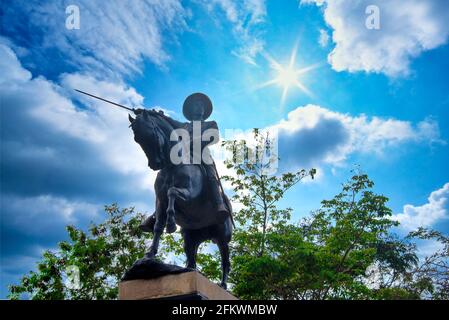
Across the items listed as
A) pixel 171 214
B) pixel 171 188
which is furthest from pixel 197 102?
pixel 171 214

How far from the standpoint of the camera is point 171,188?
20.2ft

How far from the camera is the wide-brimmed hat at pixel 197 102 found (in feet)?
26.1

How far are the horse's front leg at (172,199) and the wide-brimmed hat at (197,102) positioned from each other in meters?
2.05

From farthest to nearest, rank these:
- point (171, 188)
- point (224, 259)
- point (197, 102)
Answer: point (197, 102) → point (224, 259) → point (171, 188)

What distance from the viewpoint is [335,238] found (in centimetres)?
1670

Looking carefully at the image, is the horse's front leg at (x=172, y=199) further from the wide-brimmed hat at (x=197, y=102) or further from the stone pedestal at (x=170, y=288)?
the wide-brimmed hat at (x=197, y=102)

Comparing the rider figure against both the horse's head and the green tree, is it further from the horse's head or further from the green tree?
the green tree

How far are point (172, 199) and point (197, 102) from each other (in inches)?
99.1

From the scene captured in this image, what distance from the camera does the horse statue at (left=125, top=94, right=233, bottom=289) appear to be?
6211 mm

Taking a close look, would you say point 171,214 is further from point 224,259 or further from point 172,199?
point 224,259

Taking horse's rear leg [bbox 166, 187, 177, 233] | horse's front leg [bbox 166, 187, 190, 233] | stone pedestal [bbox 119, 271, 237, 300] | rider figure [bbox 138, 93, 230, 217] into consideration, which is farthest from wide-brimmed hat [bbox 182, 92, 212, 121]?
stone pedestal [bbox 119, 271, 237, 300]
